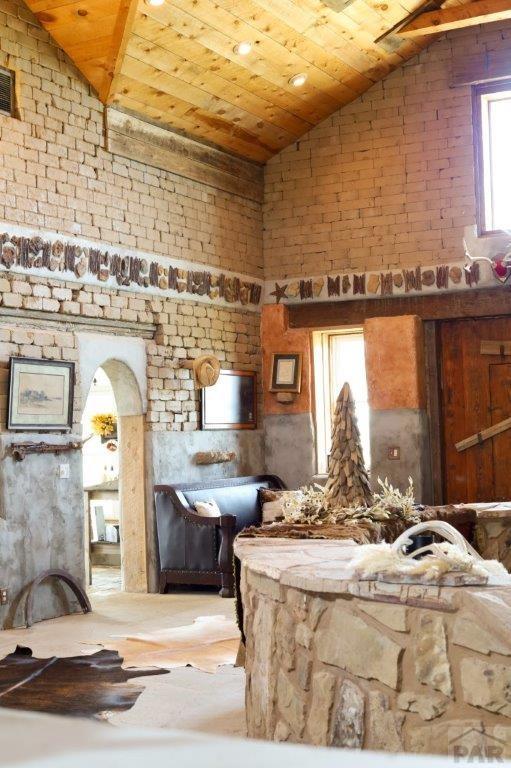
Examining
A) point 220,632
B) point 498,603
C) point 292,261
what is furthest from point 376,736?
point 292,261

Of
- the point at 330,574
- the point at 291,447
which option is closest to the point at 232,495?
the point at 291,447

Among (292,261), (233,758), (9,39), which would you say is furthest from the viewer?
(292,261)

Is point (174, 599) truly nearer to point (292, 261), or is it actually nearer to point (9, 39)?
point (292, 261)

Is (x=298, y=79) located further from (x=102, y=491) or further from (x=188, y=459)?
(x=102, y=491)

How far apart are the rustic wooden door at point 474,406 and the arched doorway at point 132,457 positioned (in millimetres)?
3266

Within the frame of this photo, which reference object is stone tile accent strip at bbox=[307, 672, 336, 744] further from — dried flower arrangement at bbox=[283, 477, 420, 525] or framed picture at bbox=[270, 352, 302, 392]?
framed picture at bbox=[270, 352, 302, 392]

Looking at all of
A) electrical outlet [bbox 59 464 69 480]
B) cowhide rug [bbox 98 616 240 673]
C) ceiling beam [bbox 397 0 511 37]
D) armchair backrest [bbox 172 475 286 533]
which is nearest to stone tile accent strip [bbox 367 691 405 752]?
cowhide rug [bbox 98 616 240 673]

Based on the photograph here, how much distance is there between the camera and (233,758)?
46 centimetres

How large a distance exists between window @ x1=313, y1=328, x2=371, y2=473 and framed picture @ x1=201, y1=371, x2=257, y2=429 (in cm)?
75

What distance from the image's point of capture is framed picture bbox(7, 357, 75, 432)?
750cm

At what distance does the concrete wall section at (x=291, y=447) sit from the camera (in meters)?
10.5

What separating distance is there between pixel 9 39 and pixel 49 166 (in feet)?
3.41

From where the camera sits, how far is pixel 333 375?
35.4ft

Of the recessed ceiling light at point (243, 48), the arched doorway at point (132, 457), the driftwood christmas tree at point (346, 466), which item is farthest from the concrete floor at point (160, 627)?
the recessed ceiling light at point (243, 48)
